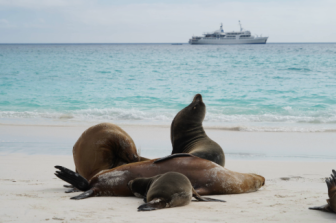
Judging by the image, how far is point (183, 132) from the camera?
16.4ft

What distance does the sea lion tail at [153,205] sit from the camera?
3027mm

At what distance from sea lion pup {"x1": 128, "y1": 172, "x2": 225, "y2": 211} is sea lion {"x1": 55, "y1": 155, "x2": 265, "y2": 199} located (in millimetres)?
252

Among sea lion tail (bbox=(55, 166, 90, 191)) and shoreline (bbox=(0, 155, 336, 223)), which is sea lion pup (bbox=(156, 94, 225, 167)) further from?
sea lion tail (bbox=(55, 166, 90, 191))

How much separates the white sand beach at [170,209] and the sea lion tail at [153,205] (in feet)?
0.26

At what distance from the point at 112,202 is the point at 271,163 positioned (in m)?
3.87

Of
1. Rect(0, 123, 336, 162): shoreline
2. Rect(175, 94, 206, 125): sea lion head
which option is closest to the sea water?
Rect(0, 123, 336, 162): shoreline

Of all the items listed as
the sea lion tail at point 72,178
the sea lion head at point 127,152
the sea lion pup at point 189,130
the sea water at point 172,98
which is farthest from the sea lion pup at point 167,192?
the sea water at point 172,98

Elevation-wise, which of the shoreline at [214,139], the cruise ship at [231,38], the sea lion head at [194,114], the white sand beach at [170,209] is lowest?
the shoreline at [214,139]

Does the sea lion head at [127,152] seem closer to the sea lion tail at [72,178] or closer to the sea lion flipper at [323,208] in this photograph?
the sea lion tail at [72,178]

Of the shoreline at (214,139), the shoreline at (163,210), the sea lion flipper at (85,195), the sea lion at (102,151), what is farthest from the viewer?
the shoreline at (214,139)

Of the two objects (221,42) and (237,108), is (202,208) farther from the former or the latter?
(221,42)

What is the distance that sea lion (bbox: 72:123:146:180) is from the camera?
4.20 metres

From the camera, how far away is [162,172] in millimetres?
3717

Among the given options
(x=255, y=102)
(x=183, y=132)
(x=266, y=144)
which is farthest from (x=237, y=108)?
(x=183, y=132)
